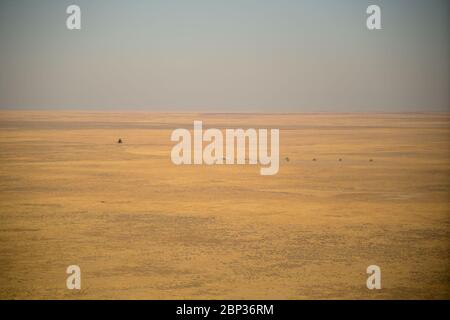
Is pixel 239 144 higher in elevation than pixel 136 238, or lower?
higher

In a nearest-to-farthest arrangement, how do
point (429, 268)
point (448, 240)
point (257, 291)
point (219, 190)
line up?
point (257, 291), point (429, 268), point (448, 240), point (219, 190)

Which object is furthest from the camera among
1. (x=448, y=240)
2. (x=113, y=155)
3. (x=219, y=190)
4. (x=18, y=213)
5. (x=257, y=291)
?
(x=113, y=155)
